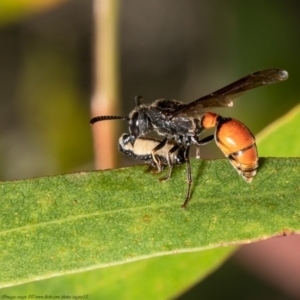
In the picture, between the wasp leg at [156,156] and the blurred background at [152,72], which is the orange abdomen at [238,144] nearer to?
the wasp leg at [156,156]

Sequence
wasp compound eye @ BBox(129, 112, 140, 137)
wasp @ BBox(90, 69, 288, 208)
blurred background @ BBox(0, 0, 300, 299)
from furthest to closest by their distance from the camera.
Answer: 1. blurred background @ BBox(0, 0, 300, 299)
2. wasp compound eye @ BBox(129, 112, 140, 137)
3. wasp @ BBox(90, 69, 288, 208)

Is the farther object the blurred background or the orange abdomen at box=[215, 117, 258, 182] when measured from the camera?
the blurred background

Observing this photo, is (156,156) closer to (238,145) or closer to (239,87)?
(238,145)

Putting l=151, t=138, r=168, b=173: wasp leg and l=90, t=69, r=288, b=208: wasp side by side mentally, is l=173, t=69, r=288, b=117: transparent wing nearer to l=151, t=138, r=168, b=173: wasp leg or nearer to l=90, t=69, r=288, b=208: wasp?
l=90, t=69, r=288, b=208: wasp

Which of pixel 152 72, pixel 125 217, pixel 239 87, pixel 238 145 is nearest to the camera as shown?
pixel 125 217

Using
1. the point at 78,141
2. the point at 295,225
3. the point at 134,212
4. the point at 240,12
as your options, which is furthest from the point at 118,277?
the point at 240,12

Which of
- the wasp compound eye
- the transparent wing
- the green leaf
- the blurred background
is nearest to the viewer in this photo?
the green leaf

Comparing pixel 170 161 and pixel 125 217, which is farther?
pixel 170 161

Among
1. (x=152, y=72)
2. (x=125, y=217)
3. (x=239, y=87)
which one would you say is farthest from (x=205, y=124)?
(x=152, y=72)

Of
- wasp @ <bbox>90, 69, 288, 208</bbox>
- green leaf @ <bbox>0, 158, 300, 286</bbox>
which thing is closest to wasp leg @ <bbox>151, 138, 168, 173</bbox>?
wasp @ <bbox>90, 69, 288, 208</bbox>
